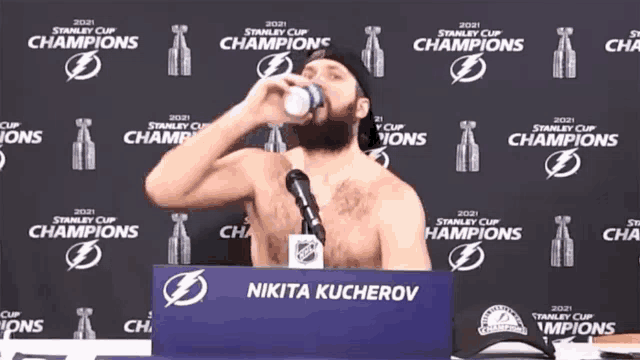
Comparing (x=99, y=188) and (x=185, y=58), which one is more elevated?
(x=185, y=58)

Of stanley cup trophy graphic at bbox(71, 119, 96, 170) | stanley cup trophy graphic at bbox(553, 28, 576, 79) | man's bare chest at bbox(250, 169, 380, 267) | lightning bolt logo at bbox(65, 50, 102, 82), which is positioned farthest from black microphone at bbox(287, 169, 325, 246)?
stanley cup trophy graphic at bbox(553, 28, 576, 79)

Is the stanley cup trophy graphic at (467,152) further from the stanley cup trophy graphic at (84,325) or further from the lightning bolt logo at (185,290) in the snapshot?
the stanley cup trophy graphic at (84,325)

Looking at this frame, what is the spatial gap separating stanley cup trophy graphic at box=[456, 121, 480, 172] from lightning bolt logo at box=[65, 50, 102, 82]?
2106 mm

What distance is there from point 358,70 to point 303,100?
1.20 ft

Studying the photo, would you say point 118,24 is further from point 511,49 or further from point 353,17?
point 511,49

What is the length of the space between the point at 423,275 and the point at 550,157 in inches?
81.7

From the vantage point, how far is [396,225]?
10.6 feet

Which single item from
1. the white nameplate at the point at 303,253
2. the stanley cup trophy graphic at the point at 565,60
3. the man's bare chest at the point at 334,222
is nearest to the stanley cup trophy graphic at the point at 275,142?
the man's bare chest at the point at 334,222

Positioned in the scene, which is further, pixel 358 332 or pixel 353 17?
pixel 353 17

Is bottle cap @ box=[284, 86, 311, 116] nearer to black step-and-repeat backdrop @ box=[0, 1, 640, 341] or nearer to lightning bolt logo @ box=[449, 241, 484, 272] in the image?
black step-and-repeat backdrop @ box=[0, 1, 640, 341]

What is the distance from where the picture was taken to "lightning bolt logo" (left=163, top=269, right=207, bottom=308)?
1.45 m

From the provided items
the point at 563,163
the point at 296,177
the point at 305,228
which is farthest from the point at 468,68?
the point at 305,228

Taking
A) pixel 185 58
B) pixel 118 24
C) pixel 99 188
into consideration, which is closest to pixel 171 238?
pixel 99 188

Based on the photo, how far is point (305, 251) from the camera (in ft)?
5.11
